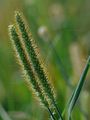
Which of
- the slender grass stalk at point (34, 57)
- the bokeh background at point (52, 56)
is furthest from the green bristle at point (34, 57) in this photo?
the bokeh background at point (52, 56)

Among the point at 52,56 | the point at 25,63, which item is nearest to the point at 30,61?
the point at 25,63

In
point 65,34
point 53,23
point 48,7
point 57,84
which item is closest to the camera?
point 57,84

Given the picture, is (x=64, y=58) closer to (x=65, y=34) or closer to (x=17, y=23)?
(x=65, y=34)

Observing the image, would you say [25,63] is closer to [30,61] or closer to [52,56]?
[30,61]

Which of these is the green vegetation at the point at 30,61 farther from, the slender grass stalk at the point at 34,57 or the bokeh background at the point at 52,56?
the bokeh background at the point at 52,56

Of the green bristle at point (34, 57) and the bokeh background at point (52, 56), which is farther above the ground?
the green bristle at point (34, 57)

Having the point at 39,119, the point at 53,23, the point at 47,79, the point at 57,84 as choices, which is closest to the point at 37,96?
the point at 47,79

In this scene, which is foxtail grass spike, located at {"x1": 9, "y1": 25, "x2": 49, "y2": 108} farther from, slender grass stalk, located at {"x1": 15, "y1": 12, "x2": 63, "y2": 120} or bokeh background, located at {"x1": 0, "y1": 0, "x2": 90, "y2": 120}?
bokeh background, located at {"x1": 0, "y1": 0, "x2": 90, "y2": 120}

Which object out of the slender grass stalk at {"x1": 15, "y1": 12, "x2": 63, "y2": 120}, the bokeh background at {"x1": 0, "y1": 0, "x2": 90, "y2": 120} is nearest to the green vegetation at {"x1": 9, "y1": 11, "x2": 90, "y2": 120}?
the slender grass stalk at {"x1": 15, "y1": 12, "x2": 63, "y2": 120}
